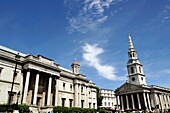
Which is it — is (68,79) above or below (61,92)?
above

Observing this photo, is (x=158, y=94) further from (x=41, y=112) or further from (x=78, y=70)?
(x=41, y=112)

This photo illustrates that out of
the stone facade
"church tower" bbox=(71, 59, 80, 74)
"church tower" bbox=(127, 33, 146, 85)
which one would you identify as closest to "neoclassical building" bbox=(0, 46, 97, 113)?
"church tower" bbox=(71, 59, 80, 74)

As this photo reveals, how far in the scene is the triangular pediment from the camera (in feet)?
221

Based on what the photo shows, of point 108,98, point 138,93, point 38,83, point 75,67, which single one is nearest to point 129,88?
point 138,93

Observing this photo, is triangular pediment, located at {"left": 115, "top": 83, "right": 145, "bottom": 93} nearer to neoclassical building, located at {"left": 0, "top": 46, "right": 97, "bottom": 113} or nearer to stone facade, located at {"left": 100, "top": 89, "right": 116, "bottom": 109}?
stone facade, located at {"left": 100, "top": 89, "right": 116, "bottom": 109}

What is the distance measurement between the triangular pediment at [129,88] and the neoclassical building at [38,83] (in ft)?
109

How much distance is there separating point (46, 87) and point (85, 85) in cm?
1443

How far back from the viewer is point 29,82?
3142 centimetres

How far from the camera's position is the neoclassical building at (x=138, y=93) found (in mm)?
66312

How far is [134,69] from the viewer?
243 feet

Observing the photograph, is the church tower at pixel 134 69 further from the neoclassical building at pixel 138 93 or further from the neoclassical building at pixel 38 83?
the neoclassical building at pixel 38 83

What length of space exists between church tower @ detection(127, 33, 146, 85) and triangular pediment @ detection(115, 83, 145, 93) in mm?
3125

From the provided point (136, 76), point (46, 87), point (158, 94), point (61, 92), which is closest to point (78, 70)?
Answer: point (61, 92)

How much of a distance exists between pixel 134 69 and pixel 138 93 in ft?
40.3
